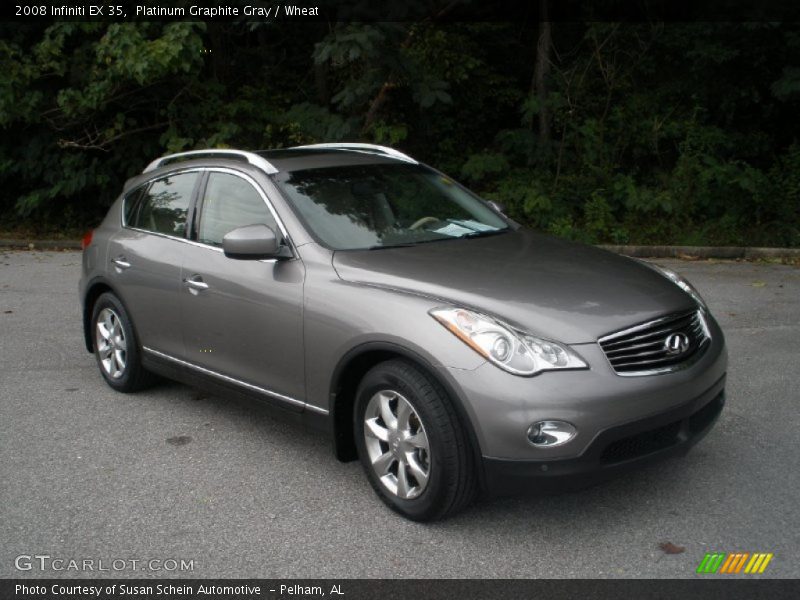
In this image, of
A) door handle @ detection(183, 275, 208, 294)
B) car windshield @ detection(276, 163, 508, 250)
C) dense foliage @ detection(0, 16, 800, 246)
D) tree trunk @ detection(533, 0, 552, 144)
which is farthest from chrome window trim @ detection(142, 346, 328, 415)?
tree trunk @ detection(533, 0, 552, 144)

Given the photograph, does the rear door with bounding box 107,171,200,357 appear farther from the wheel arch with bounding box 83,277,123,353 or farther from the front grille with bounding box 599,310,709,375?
the front grille with bounding box 599,310,709,375

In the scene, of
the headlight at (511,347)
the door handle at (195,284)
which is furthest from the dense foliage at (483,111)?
the headlight at (511,347)

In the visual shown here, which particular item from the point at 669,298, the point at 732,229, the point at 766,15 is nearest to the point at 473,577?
the point at 669,298

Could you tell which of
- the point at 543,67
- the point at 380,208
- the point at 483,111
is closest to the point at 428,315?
the point at 380,208

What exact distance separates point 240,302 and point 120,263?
1550 mm

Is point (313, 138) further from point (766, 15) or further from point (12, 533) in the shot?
→ point (12, 533)

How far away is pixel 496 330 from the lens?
3.82m

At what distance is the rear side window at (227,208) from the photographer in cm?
505

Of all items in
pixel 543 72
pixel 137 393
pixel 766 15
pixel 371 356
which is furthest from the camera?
pixel 543 72

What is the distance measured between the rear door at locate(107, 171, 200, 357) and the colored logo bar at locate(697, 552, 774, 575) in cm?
324

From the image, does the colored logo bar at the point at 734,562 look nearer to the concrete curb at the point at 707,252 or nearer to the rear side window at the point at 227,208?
the rear side window at the point at 227,208

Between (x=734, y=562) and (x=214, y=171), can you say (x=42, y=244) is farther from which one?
(x=734, y=562)

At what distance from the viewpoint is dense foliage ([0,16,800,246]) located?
43.3ft

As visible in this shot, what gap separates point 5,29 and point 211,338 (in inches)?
443
